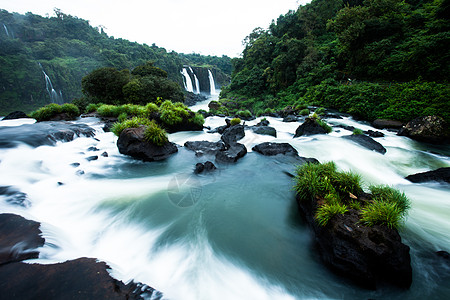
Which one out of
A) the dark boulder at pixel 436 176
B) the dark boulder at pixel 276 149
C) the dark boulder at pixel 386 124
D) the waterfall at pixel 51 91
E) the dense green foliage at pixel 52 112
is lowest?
the dark boulder at pixel 386 124

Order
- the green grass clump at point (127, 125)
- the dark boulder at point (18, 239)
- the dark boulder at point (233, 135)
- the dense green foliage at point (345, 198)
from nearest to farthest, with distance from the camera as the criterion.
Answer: the dark boulder at point (18, 239) → the dense green foliage at point (345, 198) → the green grass clump at point (127, 125) → the dark boulder at point (233, 135)

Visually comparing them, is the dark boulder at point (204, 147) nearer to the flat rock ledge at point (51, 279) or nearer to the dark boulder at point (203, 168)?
the dark boulder at point (203, 168)

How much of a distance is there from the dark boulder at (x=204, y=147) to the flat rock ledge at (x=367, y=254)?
6.12m

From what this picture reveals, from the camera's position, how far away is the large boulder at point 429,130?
404 inches

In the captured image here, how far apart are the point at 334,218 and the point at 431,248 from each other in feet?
7.54

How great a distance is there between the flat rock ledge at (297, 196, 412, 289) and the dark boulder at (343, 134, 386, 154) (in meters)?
7.71

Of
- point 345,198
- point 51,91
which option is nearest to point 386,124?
point 345,198

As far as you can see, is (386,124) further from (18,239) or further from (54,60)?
(54,60)

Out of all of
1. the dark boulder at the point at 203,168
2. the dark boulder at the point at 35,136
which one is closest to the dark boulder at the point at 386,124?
the dark boulder at the point at 203,168

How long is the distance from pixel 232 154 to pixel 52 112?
14.0 metres

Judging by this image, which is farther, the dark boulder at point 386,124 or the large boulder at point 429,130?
the dark boulder at point 386,124

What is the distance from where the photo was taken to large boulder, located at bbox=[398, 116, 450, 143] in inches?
404

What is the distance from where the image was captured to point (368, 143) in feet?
29.4

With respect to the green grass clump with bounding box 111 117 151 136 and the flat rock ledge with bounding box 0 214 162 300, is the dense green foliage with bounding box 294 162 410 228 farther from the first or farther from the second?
the green grass clump with bounding box 111 117 151 136
